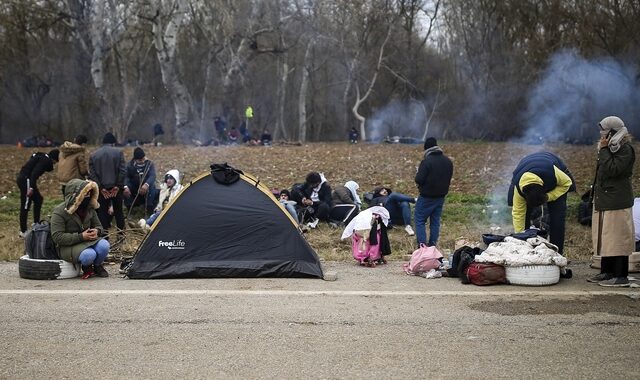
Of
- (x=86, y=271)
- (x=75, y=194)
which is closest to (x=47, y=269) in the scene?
(x=86, y=271)

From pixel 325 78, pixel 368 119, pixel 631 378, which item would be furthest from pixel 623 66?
pixel 325 78

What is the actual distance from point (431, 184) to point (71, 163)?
6.38 m

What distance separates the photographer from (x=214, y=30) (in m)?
32.9

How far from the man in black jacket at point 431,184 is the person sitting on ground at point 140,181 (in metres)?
5.72

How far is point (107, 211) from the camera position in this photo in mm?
12109

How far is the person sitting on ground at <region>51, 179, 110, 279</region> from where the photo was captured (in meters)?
8.44

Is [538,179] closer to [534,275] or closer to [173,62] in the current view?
[534,275]

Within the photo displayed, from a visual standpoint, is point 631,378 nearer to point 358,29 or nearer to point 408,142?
point 408,142

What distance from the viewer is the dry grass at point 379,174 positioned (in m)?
11.6

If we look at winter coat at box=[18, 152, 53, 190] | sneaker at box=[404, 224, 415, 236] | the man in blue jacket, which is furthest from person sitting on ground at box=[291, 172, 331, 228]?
winter coat at box=[18, 152, 53, 190]

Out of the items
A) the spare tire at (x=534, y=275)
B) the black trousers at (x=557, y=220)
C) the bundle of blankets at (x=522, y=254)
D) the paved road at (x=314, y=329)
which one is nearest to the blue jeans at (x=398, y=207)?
the black trousers at (x=557, y=220)

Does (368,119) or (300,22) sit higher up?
(300,22)

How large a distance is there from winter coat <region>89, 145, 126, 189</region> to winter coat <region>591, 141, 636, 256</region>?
8.02 metres

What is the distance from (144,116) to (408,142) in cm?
2028
